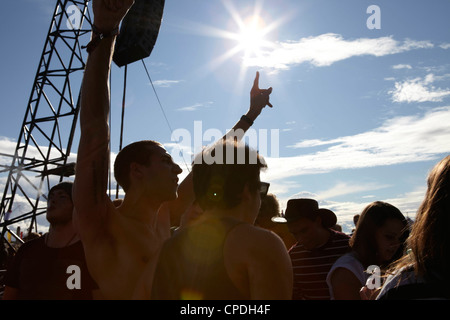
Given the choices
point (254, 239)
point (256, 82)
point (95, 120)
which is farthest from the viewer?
point (256, 82)

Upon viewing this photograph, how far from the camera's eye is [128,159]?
80.4 inches

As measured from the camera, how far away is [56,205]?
3.04 m

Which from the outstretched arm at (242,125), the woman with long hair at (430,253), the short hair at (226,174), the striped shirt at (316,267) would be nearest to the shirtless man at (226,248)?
the short hair at (226,174)

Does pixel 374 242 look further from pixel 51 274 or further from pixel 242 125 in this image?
pixel 51 274

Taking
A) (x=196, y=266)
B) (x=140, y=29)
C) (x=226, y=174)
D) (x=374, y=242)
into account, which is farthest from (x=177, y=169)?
(x=140, y=29)

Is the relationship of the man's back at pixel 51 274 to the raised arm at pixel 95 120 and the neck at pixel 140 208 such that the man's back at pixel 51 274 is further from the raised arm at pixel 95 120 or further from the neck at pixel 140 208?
the raised arm at pixel 95 120

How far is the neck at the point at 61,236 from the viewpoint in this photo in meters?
2.75

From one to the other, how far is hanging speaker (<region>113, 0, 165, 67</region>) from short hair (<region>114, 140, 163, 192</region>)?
8.24 ft

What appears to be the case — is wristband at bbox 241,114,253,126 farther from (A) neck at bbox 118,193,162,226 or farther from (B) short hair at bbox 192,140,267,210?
(B) short hair at bbox 192,140,267,210

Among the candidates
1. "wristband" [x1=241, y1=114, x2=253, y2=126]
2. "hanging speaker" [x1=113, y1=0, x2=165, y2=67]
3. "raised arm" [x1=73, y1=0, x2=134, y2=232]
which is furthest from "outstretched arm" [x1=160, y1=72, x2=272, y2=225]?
"hanging speaker" [x1=113, y1=0, x2=165, y2=67]

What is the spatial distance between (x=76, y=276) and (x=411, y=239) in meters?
2.03

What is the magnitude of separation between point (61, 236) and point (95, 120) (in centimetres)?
162
